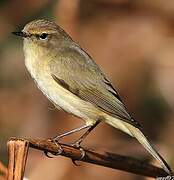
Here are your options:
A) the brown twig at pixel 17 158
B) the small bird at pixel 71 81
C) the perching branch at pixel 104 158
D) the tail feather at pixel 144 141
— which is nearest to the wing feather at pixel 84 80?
the small bird at pixel 71 81

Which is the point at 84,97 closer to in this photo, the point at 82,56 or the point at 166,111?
the point at 82,56

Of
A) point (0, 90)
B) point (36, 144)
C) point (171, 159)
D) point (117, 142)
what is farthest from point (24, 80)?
point (36, 144)

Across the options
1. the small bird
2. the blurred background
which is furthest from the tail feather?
the blurred background

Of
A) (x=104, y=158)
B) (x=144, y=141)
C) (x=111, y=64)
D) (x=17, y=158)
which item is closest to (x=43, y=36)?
(x=144, y=141)

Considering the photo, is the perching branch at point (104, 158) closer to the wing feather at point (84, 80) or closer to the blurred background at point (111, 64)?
the wing feather at point (84, 80)

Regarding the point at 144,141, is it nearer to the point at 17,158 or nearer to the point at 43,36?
the point at 43,36

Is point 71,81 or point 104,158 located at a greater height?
point 71,81
